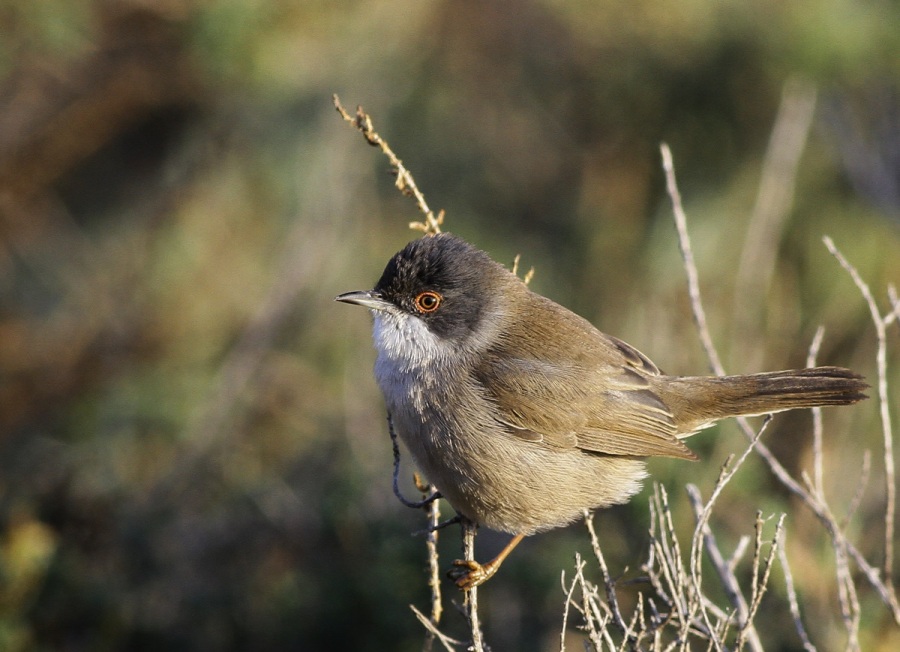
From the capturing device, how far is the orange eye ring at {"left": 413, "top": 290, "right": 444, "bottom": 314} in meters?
4.10

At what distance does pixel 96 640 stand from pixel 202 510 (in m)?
1.30

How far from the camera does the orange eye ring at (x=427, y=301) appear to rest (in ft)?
13.4

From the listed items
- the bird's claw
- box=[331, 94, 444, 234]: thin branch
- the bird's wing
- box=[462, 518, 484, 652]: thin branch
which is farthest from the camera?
the bird's wing

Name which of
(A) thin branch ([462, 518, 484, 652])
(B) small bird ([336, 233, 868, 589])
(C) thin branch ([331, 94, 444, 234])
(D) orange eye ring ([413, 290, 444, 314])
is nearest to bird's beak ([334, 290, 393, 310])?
(B) small bird ([336, 233, 868, 589])

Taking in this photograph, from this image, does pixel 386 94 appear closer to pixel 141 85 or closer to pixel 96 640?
pixel 141 85

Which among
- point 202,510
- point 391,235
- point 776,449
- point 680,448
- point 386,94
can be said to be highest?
point 386,94

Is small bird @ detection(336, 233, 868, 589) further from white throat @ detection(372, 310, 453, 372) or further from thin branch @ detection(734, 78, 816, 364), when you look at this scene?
thin branch @ detection(734, 78, 816, 364)

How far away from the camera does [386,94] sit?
27.8ft

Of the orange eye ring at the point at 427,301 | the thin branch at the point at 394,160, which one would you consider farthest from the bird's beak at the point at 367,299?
the thin branch at the point at 394,160

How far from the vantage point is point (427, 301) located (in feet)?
13.5

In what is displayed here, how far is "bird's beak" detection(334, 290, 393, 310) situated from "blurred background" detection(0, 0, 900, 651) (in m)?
2.42

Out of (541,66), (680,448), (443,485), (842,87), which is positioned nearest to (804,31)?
(842,87)

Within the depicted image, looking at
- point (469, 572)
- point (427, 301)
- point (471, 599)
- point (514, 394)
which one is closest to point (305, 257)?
point (427, 301)

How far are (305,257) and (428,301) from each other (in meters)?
3.67
